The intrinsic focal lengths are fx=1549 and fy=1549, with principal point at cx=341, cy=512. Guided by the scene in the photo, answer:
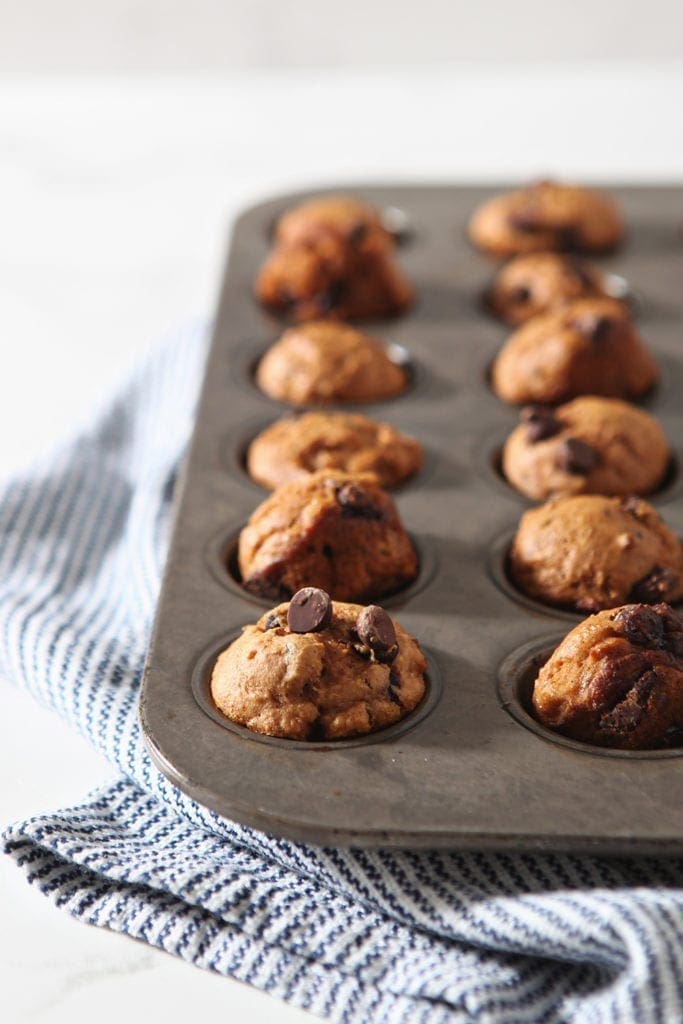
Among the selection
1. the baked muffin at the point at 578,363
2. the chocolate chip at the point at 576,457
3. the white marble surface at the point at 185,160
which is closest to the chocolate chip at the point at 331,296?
the baked muffin at the point at 578,363

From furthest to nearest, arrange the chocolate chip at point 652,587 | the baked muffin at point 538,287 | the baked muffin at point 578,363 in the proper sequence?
1. the baked muffin at point 538,287
2. the baked muffin at point 578,363
3. the chocolate chip at point 652,587

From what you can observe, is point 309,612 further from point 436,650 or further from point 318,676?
point 436,650

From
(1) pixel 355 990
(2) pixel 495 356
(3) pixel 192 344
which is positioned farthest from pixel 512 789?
(3) pixel 192 344

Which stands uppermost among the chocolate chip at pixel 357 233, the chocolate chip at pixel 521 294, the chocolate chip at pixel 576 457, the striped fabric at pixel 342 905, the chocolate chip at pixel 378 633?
the chocolate chip at pixel 357 233

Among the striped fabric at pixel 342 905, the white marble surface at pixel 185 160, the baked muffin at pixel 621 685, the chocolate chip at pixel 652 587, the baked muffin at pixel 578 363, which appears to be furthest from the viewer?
the white marble surface at pixel 185 160

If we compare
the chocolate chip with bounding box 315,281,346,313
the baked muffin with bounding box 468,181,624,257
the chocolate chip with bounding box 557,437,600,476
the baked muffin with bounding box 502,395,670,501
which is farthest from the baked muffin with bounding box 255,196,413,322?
the chocolate chip with bounding box 557,437,600,476

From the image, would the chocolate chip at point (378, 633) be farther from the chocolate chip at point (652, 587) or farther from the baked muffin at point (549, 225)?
the baked muffin at point (549, 225)

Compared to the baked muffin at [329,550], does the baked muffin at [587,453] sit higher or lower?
higher

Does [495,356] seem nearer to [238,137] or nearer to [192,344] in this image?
[192,344]
